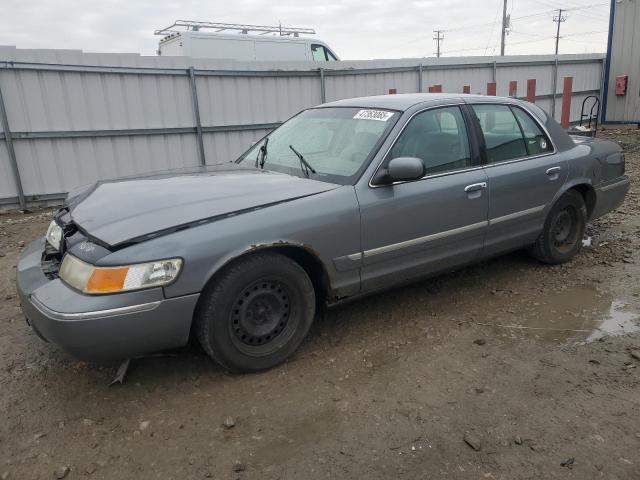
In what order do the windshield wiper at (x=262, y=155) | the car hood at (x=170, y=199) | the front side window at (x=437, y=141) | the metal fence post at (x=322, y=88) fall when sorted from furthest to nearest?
1. the metal fence post at (x=322, y=88)
2. the windshield wiper at (x=262, y=155)
3. the front side window at (x=437, y=141)
4. the car hood at (x=170, y=199)

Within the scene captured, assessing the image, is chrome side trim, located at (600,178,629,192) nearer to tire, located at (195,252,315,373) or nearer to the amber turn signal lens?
tire, located at (195,252,315,373)

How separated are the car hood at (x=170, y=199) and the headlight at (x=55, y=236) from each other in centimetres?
15

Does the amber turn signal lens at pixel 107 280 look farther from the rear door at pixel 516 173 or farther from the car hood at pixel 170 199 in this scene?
the rear door at pixel 516 173

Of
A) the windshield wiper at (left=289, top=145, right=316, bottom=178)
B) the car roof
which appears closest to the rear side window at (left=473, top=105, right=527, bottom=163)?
the car roof

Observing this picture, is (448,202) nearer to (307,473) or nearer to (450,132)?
(450,132)

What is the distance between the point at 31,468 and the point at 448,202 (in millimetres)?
2914

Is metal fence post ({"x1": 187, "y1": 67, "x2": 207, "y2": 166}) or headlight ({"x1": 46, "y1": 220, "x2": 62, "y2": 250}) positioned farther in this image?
metal fence post ({"x1": 187, "y1": 67, "x2": 207, "y2": 166})

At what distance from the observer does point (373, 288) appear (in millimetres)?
3457

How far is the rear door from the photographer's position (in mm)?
4004

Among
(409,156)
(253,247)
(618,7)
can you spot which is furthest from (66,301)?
(618,7)

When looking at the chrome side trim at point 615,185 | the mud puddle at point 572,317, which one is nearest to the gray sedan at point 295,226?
the chrome side trim at point 615,185

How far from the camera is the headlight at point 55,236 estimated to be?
3.17 metres

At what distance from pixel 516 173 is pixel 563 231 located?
3.60 feet

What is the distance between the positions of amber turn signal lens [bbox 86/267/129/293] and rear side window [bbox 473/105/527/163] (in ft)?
9.30
